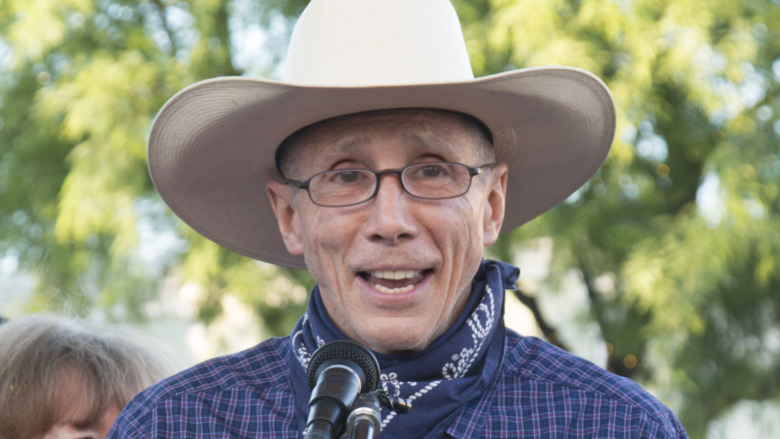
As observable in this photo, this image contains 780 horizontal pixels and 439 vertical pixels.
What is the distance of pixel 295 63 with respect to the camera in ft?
8.08

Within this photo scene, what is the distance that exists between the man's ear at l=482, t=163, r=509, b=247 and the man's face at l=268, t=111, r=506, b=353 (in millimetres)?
65

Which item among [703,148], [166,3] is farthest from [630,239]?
[166,3]

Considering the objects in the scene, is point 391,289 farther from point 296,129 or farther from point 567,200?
point 567,200

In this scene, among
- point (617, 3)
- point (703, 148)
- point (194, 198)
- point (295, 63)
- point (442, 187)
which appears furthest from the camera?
point (703, 148)

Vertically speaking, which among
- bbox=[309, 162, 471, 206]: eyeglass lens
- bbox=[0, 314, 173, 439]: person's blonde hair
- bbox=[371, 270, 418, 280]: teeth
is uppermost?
bbox=[309, 162, 471, 206]: eyeglass lens

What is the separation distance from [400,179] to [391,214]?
3.5 inches

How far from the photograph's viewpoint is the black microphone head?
66.3 inches

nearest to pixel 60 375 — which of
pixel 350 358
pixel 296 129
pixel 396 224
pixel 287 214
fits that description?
pixel 287 214

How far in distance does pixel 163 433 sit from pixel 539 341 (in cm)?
97

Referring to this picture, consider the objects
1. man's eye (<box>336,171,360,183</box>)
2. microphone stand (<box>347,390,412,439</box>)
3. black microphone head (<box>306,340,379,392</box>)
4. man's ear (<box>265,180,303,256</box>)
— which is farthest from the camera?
man's ear (<box>265,180,303,256</box>)

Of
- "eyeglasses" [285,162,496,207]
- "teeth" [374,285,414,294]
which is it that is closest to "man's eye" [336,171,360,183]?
"eyeglasses" [285,162,496,207]

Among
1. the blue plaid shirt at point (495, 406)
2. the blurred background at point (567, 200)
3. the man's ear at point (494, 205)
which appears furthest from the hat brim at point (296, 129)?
the blurred background at point (567, 200)

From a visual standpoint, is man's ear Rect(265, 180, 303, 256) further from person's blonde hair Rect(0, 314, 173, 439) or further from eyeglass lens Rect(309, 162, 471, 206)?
person's blonde hair Rect(0, 314, 173, 439)

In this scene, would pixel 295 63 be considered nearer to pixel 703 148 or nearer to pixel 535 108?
pixel 535 108
